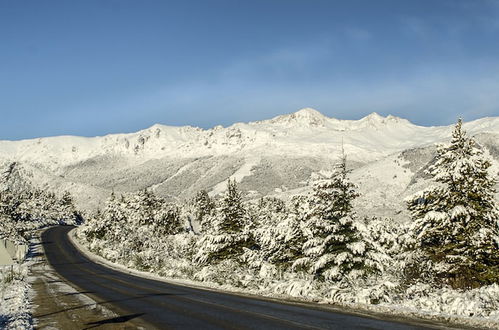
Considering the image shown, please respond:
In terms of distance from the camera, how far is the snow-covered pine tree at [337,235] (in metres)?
18.9

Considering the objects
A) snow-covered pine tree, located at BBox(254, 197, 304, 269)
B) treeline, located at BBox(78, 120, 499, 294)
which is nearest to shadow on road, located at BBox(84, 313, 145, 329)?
treeline, located at BBox(78, 120, 499, 294)

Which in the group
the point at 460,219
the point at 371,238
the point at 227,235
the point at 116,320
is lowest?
the point at 116,320

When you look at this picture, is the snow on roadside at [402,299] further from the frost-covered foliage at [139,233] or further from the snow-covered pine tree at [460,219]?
the frost-covered foliage at [139,233]

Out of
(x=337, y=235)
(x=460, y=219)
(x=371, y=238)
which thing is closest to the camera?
(x=460, y=219)

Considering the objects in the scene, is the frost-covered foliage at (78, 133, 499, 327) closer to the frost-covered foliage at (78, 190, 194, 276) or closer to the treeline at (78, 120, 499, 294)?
the treeline at (78, 120, 499, 294)

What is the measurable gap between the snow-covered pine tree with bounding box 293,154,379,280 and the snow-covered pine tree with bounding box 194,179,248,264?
1141 centimetres

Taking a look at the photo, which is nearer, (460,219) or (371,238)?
(460,219)

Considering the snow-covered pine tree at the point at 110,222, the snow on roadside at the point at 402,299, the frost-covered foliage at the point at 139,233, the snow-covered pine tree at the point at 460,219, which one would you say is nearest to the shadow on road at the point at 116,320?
the snow on roadside at the point at 402,299

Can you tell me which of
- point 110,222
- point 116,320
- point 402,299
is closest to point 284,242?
point 402,299

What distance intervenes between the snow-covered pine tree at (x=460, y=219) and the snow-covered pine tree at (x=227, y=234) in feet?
53.1

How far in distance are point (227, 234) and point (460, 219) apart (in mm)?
18262

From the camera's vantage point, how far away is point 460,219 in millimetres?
15859

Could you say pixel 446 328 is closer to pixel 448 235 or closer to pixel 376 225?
pixel 448 235

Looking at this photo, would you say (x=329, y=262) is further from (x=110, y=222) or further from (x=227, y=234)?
(x=110, y=222)
